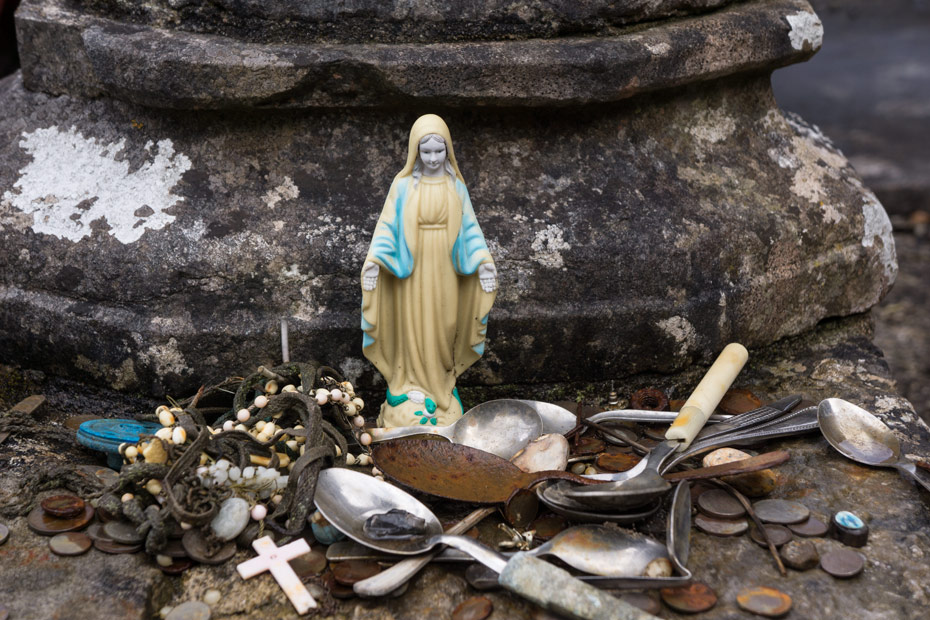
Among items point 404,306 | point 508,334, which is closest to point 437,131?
point 404,306

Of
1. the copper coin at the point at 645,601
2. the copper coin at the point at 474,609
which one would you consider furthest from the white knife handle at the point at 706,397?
the copper coin at the point at 474,609

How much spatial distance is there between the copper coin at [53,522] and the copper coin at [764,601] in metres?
1.23

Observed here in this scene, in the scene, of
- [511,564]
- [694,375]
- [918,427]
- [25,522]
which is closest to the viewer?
[511,564]

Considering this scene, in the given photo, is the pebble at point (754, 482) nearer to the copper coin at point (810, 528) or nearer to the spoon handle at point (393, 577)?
the copper coin at point (810, 528)

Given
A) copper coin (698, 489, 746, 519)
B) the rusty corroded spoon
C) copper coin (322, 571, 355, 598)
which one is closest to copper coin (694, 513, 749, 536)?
copper coin (698, 489, 746, 519)

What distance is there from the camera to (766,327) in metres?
2.53

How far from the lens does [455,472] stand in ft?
6.55

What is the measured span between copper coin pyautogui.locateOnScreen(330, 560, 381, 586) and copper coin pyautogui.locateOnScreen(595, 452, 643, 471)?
550 millimetres

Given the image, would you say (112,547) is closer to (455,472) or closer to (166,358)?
(166,358)

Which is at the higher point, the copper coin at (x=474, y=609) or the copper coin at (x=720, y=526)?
the copper coin at (x=720, y=526)

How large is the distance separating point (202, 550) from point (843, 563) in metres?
1.17

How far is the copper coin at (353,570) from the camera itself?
175 cm

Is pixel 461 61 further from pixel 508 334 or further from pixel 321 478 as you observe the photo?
pixel 321 478

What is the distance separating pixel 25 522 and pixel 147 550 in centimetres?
31
